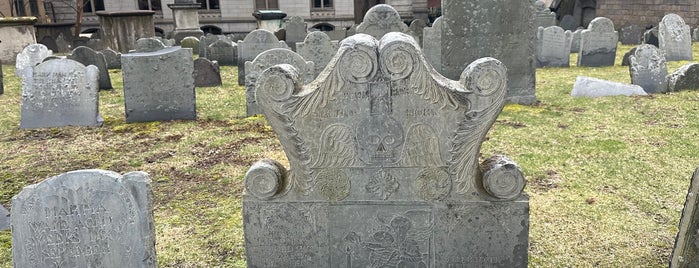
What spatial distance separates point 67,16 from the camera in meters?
28.5

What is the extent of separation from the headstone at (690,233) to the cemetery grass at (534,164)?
62 centimetres

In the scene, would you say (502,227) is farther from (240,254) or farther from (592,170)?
(592,170)

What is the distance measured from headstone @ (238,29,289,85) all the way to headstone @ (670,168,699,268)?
31.7 feet

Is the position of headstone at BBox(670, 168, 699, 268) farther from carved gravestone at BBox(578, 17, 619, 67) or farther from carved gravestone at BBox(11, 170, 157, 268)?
carved gravestone at BBox(578, 17, 619, 67)

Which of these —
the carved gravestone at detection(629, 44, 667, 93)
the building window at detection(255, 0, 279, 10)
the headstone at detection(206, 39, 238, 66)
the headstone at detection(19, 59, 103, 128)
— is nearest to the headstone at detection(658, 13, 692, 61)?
the carved gravestone at detection(629, 44, 667, 93)

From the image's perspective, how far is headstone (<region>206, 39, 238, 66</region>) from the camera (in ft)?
51.1

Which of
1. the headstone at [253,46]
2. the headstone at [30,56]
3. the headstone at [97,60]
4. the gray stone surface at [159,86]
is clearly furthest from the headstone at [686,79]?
the headstone at [30,56]

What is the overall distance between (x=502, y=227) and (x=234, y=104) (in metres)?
7.31

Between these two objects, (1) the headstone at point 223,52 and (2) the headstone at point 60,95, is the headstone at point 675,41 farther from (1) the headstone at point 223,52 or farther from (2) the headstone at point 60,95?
(2) the headstone at point 60,95

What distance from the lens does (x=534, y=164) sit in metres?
6.02

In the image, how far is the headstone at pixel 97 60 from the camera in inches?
460

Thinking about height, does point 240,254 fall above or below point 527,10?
below

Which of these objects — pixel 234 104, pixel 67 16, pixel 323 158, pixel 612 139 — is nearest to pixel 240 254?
pixel 323 158

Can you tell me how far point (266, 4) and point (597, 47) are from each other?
2009 cm
